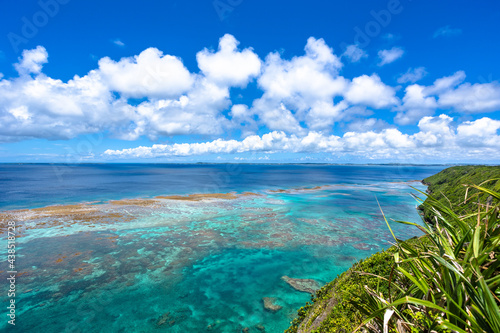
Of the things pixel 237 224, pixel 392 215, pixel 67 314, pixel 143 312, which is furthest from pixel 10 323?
pixel 392 215

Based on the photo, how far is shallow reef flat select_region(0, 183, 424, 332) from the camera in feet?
42.2

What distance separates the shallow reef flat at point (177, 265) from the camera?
12.9 m

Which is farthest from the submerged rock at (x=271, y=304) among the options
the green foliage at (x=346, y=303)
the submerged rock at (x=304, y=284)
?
the green foliage at (x=346, y=303)

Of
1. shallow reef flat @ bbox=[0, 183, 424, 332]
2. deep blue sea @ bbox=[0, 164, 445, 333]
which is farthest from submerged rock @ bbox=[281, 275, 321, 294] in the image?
deep blue sea @ bbox=[0, 164, 445, 333]

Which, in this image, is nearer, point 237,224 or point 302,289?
point 302,289

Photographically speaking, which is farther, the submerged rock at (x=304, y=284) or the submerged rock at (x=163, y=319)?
the submerged rock at (x=304, y=284)

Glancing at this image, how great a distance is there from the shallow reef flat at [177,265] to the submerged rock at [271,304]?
10 cm

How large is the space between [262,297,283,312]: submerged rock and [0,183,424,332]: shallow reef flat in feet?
0.34

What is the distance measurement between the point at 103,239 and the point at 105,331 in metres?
15.1

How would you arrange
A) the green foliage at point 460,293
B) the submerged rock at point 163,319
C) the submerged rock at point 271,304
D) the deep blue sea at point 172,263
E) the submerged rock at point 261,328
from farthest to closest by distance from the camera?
the submerged rock at point 271,304 → the deep blue sea at point 172,263 → the submerged rock at point 163,319 → the submerged rock at point 261,328 → the green foliage at point 460,293

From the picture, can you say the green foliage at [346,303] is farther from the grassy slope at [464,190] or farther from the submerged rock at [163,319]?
the submerged rock at [163,319]

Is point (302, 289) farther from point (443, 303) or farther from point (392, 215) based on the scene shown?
point (392, 215)

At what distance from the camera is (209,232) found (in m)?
27.5

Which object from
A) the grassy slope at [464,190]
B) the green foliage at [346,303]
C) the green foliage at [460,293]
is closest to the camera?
the green foliage at [460,293]
